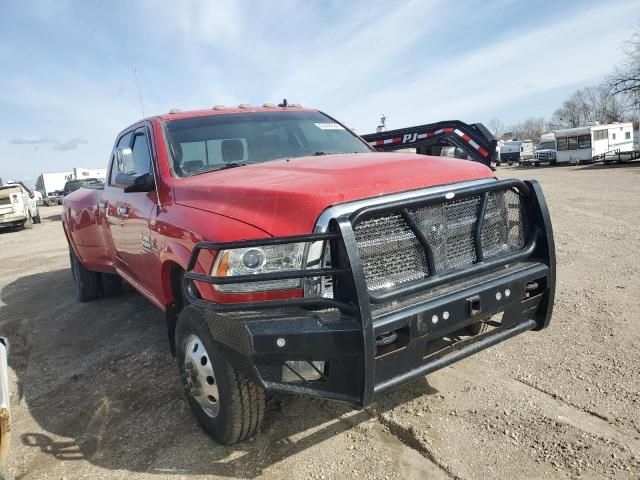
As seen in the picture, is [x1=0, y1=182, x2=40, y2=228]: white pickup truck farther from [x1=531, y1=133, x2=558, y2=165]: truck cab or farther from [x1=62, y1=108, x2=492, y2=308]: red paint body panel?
[x1=531, y1=133, x2=558, y2=165]: truck cab

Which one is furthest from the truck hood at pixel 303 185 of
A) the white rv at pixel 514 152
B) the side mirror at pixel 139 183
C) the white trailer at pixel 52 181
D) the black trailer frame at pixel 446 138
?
the white trailer at pixel 52 181

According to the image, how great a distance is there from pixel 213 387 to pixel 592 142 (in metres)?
33.8

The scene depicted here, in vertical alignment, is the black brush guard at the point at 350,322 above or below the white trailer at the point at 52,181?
below

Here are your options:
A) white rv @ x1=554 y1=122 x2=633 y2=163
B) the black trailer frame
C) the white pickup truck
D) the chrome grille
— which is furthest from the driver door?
white rv @ x1=554 y1=122 x2=633 y2=163

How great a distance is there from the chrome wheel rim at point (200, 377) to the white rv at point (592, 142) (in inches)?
1278

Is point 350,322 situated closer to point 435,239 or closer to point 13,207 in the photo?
point 435,239

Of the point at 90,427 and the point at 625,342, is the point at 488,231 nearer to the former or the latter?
the point at 625,342

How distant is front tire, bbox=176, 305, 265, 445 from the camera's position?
2.52m

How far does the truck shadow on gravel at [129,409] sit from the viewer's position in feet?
9.11

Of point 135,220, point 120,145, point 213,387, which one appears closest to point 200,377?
point 213,387

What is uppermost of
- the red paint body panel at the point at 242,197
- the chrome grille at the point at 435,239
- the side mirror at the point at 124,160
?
the side mirror at the point at 124,160

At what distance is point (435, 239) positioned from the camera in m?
2.54

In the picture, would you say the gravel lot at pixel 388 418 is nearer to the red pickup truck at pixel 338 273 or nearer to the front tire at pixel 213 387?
the front tire at pixel 213 387

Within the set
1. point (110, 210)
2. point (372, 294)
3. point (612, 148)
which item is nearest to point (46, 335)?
point (110, 210)
